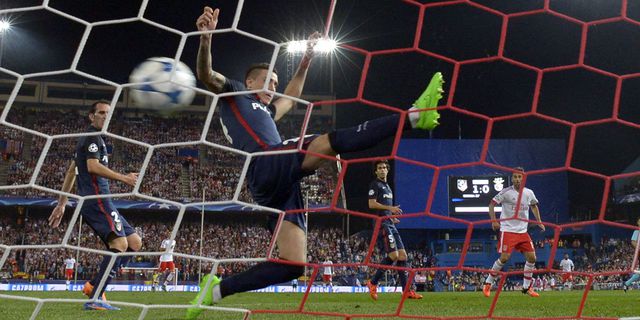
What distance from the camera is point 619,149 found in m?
27.4

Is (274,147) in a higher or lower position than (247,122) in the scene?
lower

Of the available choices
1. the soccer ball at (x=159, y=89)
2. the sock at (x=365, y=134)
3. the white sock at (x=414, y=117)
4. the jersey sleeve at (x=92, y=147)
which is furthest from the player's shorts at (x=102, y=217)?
the white sock at (x=414, y=117)

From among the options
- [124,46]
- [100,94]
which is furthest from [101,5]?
[100,94]

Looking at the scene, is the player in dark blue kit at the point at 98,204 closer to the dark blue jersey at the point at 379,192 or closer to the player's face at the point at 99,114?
the player's face at the point at 99,114

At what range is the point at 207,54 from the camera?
11.7ft

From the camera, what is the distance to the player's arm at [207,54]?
11.0ft

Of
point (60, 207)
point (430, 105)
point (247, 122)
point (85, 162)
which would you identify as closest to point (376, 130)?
point (430, 105)

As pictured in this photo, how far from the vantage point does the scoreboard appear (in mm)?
23875

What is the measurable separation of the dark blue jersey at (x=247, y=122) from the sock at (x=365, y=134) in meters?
0.52

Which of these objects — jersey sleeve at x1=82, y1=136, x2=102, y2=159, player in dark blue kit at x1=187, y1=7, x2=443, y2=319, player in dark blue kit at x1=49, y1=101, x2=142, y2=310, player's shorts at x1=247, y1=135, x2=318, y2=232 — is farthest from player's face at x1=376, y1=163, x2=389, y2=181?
player's shorts at x1=247, y1=135, x2=318, y2=232

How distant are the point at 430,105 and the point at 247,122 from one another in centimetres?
112

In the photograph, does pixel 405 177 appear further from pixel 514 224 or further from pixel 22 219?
pixel 514 224

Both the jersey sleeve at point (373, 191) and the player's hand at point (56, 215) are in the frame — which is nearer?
the player's hand at point (56, 215)

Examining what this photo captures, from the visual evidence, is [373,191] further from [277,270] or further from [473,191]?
[473,191]
